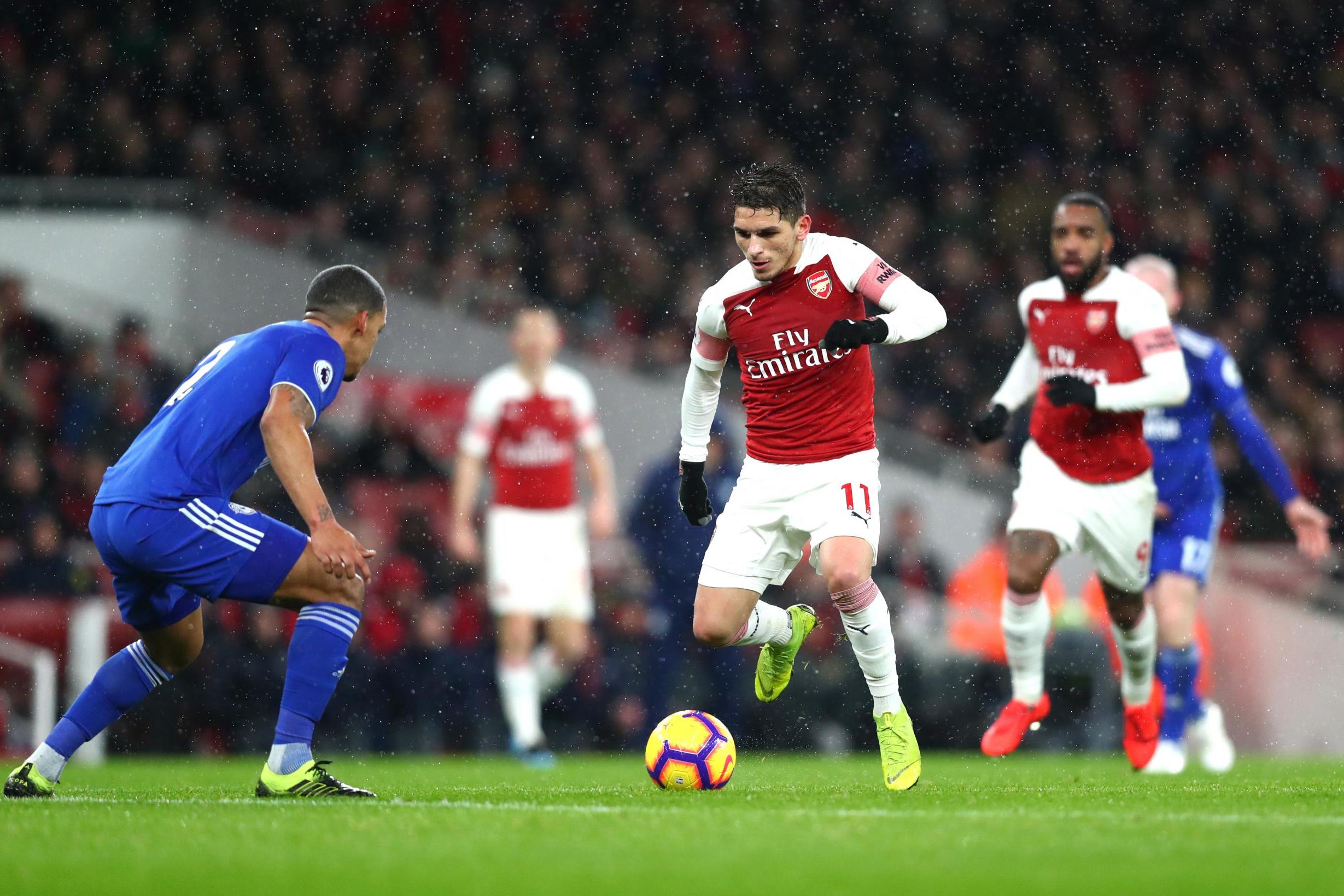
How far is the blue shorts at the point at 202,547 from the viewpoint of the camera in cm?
577

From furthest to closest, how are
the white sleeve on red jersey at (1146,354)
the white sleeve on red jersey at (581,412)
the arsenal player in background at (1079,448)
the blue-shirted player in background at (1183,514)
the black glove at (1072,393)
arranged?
the white sleeve on red jersey at (581,412) < the blue-shirted player in background at (1183,514) < the arsenal player in background at (1079,448) < the white sleeve on red jersey at (1146,354) < the black glove at (1072,393)

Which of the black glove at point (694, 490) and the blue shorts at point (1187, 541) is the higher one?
the black glove at point (694, 490)

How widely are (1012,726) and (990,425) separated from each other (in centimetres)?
140

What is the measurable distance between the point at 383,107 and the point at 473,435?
8.11m

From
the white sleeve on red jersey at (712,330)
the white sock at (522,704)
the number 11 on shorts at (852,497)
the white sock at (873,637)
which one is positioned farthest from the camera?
the white sock at (522,704)

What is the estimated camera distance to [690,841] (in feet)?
15.1

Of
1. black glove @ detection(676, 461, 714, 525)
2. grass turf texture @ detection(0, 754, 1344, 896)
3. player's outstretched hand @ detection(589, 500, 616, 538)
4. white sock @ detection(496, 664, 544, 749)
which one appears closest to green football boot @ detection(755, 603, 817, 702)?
grass turf texture @ detection(0, 754, 1344, 896)

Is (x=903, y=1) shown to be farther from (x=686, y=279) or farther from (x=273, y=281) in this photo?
(x=273, y=281)

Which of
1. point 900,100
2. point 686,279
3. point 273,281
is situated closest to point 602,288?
point 686,279

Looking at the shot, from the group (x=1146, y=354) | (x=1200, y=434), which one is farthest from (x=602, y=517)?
(x=1146, y=354)

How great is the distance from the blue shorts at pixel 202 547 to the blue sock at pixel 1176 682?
5266mm

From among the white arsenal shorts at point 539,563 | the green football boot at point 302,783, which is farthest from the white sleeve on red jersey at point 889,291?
the white arsenal shorts at point 539,563

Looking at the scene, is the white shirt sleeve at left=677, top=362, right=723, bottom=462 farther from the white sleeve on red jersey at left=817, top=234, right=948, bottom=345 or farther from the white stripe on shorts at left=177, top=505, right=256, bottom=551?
the white stripe on shorts at left=177, top=505, right=256, bottom=551

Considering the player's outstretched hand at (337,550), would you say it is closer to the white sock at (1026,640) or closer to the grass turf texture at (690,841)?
the grass turf texture at (690,841)
